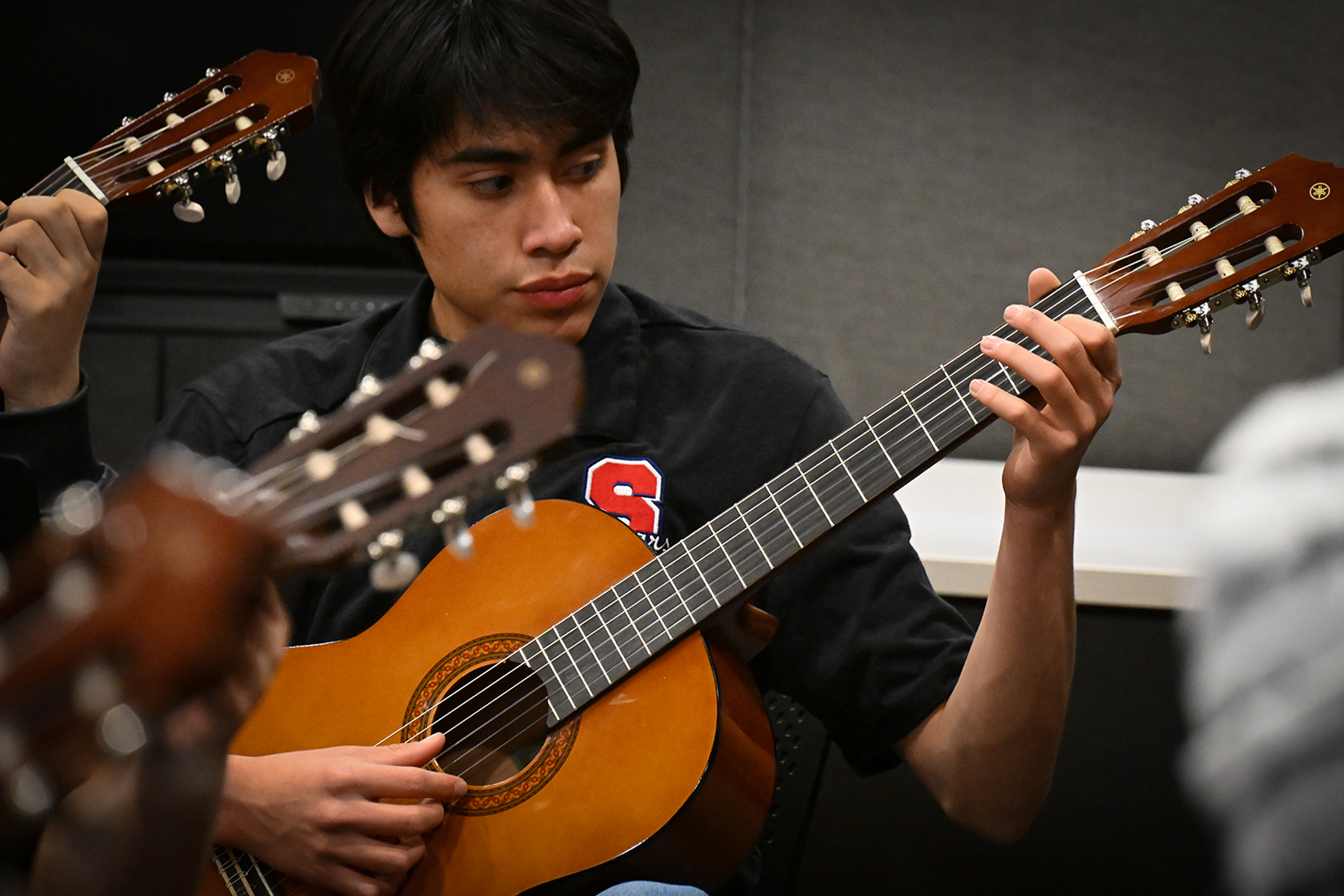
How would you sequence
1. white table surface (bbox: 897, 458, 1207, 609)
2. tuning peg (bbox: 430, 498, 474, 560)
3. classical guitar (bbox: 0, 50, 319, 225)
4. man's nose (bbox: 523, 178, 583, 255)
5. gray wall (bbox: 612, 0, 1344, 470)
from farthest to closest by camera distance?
gray wall (bbox: 612, 0, 1344, 470) < white table surface (bbox: 897, 458, 1207, 609) < classical guitar (bbox: 0, 50, 319, 225) < man's nose (bbox: 523, 178, 583, 255) < tuning peg (bbox: 430, 498, 474, 560)

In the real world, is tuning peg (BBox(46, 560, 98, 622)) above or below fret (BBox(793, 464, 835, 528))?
above

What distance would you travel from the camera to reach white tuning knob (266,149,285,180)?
1.09m

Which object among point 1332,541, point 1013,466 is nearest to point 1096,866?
point 1013,466

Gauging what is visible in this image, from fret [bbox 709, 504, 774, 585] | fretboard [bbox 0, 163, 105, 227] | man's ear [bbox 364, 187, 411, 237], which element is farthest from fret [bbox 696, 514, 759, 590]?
fretboard [bbox 0, 163, 105, 227]

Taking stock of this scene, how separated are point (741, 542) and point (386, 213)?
0.54 metres

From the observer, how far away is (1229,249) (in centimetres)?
88

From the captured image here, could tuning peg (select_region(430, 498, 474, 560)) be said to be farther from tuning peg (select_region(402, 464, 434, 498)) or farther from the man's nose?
the man's nose

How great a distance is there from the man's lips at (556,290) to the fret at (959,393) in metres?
0.34

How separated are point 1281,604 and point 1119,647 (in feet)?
3.94

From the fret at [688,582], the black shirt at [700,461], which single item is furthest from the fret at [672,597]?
the black shirt at [700,461]

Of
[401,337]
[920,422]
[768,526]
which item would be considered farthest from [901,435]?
[401,337]

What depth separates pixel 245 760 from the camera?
91 centimetres

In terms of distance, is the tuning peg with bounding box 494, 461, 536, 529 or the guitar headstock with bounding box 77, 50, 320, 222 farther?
the guitar headstock with bounding box 77, 50, 320, 222

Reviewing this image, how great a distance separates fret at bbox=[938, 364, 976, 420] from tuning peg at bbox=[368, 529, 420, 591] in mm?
490
